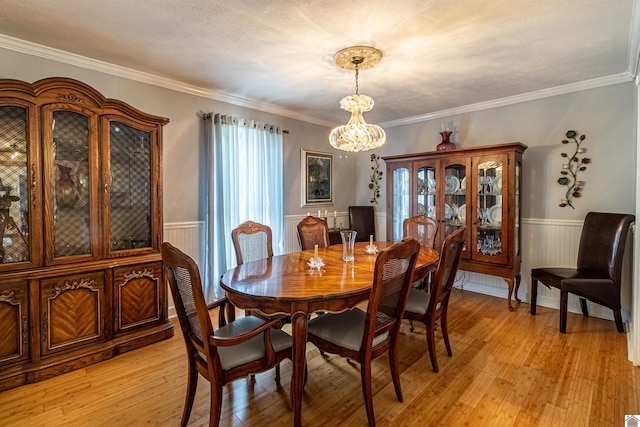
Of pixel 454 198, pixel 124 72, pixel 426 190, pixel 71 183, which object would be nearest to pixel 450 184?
pixel 454 198

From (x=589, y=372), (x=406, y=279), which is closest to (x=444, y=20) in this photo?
(x=406, y=279)

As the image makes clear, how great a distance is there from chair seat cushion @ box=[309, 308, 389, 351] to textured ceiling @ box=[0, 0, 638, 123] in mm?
1952

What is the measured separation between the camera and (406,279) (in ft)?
6.19

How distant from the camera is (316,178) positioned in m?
4.83

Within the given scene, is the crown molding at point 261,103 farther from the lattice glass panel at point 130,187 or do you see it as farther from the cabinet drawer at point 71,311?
the cabinet drawer at point 71,311

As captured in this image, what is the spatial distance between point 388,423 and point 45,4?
3207 mm

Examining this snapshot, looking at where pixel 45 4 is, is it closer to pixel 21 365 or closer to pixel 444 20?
pixel 21 365

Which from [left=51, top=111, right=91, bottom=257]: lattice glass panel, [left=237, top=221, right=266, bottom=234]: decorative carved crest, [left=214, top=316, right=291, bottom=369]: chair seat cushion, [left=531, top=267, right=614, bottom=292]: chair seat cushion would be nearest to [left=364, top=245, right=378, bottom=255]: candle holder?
[left=237, top=221, right=266, bottom=234]: decorative carved crest

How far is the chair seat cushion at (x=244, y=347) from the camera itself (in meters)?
1.64

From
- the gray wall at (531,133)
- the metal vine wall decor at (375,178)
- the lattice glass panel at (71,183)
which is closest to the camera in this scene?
the lattice glass panel at (71,183)

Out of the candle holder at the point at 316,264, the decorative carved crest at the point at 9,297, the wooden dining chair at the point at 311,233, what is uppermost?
the wooden dining chair at the point at 311,233

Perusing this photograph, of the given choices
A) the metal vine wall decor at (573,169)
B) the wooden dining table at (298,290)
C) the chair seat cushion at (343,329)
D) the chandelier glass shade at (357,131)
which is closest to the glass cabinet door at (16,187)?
the wooden dining table at (298,290)

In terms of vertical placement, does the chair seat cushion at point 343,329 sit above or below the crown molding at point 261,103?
below

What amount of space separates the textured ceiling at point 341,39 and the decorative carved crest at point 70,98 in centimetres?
44
